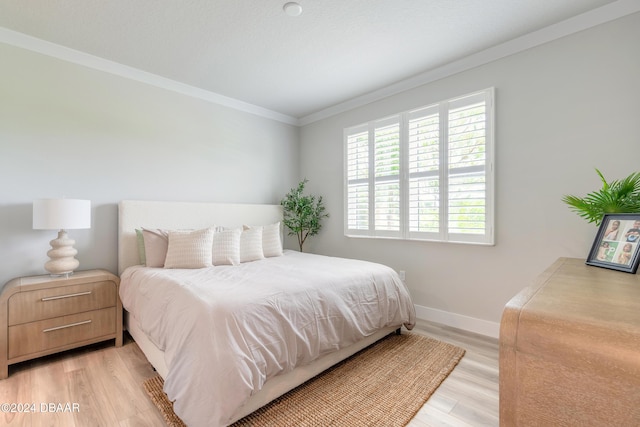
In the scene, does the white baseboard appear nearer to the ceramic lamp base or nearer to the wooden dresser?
the wooden dresser

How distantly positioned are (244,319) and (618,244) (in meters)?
1.90

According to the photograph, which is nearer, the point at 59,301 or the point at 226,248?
the point at 59,301

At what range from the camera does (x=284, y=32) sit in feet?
7.70

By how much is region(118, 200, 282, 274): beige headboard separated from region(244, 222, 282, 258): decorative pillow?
0.44m

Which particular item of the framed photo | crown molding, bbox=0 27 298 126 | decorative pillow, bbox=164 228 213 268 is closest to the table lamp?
decorative pillow, bbox=164 228 213 268

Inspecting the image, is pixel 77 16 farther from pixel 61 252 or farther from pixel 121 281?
pixel 121 281

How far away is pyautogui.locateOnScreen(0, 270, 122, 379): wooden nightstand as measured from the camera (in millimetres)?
2031

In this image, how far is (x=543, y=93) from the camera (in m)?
2.40

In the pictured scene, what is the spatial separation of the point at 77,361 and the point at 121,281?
647 millimetres

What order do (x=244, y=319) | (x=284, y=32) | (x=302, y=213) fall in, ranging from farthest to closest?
(x=302, y=213) < (x=284, y=32) < (x=244, y=319)

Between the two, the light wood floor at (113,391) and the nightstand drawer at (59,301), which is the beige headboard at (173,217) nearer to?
the nightstand drawer at (59,301)

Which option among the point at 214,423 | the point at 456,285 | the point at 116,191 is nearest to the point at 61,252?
the point at 116,191

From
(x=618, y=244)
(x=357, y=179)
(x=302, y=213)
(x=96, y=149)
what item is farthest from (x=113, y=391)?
(x=357, y=179)

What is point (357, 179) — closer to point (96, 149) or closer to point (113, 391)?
point (96, 149)
